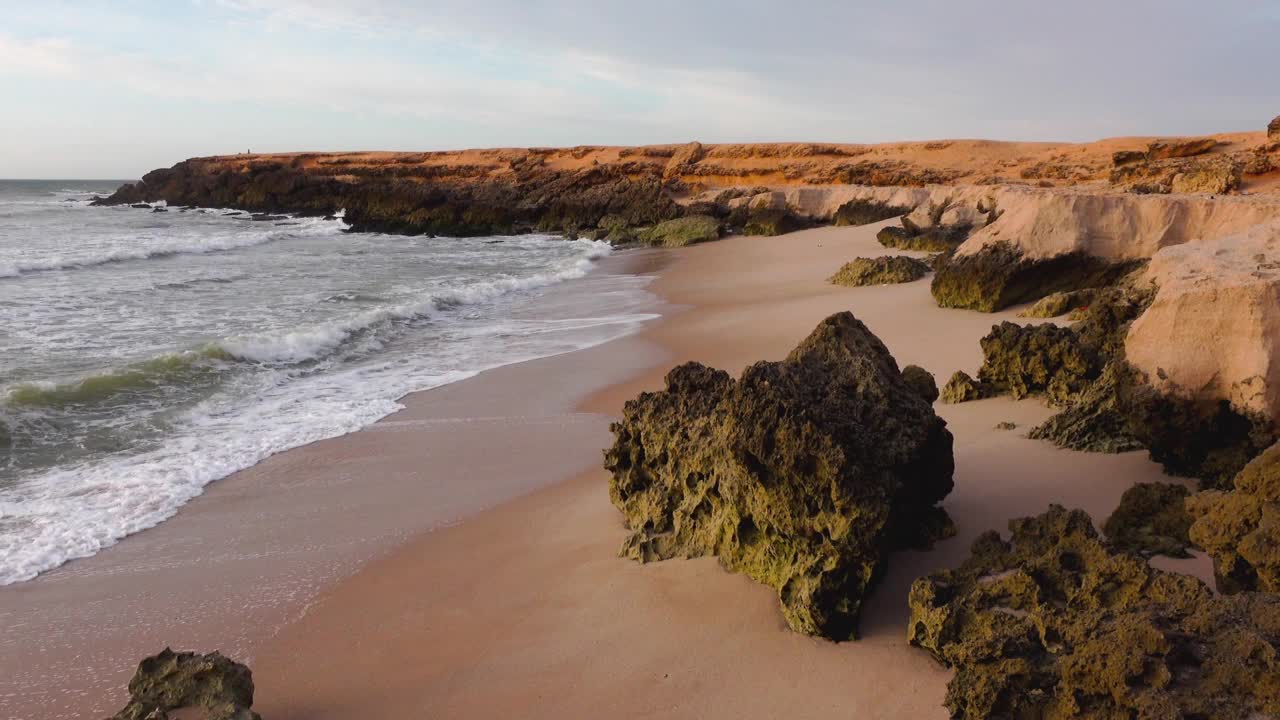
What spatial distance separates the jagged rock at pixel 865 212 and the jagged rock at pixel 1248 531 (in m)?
19.5

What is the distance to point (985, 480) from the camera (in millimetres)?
4590

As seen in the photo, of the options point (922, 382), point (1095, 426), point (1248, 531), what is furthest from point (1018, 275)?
point (1248, 531)

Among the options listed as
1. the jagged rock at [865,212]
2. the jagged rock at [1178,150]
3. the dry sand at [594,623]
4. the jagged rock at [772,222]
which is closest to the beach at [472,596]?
the dry sand at [594,623]

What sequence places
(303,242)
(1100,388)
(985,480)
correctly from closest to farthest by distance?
(985,480) < (1100,388) < (303,242)

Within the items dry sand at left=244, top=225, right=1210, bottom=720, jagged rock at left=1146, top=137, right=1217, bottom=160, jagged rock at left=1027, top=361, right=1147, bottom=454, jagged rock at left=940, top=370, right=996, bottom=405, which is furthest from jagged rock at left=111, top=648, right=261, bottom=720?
jagged rock at left=1146, top=137, right=1217, bottom=160

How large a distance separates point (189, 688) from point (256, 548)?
5.95 ft

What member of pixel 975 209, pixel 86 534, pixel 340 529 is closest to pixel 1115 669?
pixel 340 529

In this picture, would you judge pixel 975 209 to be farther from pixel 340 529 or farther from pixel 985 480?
pixel 340 529

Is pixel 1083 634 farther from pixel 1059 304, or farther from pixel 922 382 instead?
pixel 1059 304

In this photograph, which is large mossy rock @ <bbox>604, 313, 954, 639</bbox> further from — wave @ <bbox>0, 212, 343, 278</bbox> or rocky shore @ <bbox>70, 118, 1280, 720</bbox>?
wave @ <bbox>0, 212, 343, 278</bbox>

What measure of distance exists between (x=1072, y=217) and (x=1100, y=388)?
16.4ft

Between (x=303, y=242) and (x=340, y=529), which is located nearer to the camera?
(x=340, y=529)

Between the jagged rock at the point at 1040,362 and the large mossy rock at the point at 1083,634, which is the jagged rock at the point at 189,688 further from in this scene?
the jagged rock at the point at 1040,362

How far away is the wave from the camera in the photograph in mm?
18219
